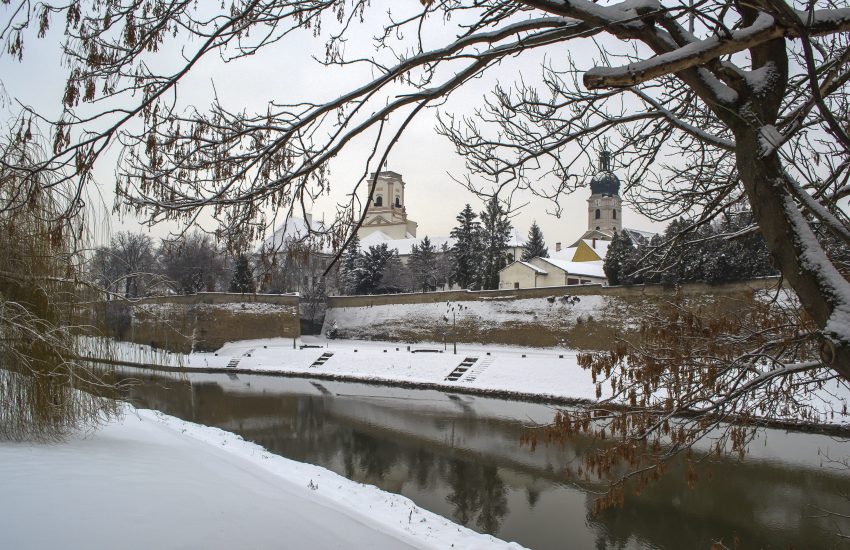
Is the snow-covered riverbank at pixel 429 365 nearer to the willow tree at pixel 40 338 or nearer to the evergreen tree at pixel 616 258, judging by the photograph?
the evergreen tree at pixel 616 258

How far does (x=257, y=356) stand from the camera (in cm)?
3108

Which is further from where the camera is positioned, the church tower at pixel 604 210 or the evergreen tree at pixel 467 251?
the church tower at pixel 604 210

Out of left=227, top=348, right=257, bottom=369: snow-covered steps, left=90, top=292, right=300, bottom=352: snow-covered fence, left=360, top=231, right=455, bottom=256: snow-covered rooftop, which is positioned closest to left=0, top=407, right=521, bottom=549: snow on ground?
left=227, top=348, right=257, bottom=369: snow-covered steps

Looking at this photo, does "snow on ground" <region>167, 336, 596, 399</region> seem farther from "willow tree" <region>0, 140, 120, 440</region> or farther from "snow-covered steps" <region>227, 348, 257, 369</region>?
"willow tree" <region>0, 140, 120, 440</region>

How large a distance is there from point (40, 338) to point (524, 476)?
806 cm

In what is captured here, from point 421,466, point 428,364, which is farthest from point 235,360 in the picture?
point 421,466

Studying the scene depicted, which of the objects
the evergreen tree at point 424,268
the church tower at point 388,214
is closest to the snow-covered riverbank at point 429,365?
the evergreen tree at point 424,268

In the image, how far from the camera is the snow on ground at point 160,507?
11.8ft

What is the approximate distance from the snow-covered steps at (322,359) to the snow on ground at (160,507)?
2017 cm

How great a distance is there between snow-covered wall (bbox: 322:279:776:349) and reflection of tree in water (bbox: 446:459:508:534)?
46.5 ft

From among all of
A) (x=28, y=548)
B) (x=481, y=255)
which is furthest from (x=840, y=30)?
(x=481, y=255)

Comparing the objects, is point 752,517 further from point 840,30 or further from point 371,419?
point 371,419

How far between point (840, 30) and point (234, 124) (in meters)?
2.92

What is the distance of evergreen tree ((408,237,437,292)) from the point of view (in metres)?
43.4
